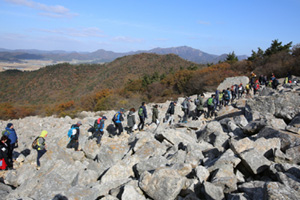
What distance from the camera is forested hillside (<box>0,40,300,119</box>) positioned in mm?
30609

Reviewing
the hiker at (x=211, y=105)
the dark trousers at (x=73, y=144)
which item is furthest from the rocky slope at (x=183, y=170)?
the hiker at (x=211, y=105)

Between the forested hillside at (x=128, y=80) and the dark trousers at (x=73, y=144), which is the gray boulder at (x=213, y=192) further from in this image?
the forested hillside at (x=128, y=80)

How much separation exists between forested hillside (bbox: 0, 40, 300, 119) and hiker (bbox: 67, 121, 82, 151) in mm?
16966

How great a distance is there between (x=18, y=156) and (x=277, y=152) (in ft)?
34.2

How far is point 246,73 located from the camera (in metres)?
33.0

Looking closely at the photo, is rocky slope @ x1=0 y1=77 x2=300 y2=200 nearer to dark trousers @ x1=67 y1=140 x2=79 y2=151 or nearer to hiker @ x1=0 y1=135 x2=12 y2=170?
dark trousers @ x1=67 y1=140 x2=79 y2=151

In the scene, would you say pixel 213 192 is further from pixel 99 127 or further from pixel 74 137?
pixel 74 137

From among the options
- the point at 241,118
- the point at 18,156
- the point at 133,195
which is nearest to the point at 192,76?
the point at 241,118

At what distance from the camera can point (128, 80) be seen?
178 ft

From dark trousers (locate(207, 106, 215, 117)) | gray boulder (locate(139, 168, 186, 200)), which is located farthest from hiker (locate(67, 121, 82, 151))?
dark trousers (locate(207, 106, 215, 117))

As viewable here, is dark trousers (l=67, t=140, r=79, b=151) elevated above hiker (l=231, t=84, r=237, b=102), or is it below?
below

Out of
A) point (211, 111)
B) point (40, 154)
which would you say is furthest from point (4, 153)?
point (211, 111)

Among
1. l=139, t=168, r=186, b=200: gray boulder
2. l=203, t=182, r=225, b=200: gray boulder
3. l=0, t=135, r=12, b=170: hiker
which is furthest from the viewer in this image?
l=0, t=135, r=12, b=170: hiker

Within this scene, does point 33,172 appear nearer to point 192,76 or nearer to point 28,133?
point 28,133
